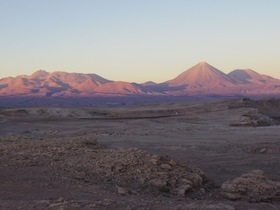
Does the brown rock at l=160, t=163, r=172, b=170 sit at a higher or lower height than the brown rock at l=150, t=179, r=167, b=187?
higher

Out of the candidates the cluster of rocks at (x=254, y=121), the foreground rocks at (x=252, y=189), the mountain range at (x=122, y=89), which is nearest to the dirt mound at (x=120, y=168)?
the foreground rocks at (x=252, y=189)

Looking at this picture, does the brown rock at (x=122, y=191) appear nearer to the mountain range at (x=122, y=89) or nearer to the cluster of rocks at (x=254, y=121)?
the cluster of rocks at (x=254, y=121)

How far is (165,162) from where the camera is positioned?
460 inches

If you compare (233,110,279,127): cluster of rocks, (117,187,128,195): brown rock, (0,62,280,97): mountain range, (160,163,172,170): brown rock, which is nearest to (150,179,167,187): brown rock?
(160,163,172,170): brown rock

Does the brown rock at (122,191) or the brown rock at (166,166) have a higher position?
the brown rock at (166,166)

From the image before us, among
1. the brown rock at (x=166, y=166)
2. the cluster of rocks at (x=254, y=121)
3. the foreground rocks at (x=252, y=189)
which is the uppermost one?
the brown rock at (x=166, y=166)

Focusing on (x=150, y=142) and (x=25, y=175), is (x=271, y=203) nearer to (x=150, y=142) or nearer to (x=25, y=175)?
(x=25, y=175)

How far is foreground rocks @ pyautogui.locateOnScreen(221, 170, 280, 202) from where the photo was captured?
9648 millimetres

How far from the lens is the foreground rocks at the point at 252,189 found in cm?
965

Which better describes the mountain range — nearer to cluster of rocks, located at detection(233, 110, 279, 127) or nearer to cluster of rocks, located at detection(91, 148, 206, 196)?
cluster of rocks, located at detection(233, 110, 279, 127)

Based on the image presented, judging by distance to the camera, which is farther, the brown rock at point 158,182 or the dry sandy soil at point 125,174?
the brown rock at point 158,182

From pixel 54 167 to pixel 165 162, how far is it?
2.63 metres

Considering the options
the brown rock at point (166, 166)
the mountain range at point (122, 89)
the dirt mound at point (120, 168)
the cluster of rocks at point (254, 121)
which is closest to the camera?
the dirt mound at point (120, 168)

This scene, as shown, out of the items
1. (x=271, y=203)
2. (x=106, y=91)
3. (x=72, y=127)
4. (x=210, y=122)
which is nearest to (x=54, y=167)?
(x=271, y=203)
